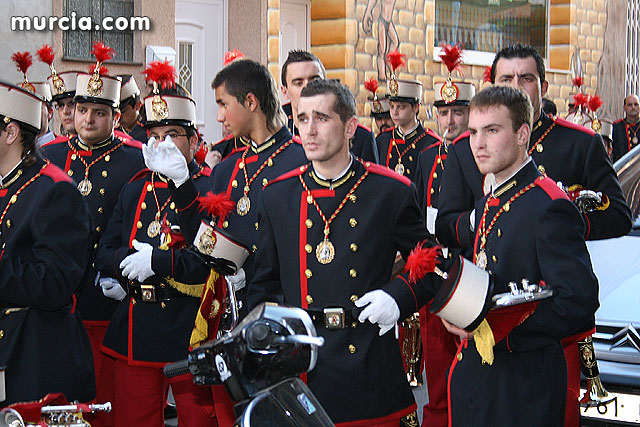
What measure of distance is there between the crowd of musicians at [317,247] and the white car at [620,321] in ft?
1.21

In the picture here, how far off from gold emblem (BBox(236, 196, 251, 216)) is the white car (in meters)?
1.71

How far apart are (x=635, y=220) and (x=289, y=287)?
2.96 meters

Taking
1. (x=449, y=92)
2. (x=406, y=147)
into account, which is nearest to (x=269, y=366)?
(x=449, y=92)

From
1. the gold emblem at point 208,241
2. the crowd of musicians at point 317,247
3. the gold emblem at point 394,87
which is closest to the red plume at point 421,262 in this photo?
the crowd of musicians at point 317,247

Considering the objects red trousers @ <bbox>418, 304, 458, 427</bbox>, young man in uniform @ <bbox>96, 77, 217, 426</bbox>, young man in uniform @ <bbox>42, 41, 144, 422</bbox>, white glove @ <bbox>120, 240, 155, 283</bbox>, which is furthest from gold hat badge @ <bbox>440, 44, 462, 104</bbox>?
white glove @ <bbox>120, 240, 155, 283</bbox>

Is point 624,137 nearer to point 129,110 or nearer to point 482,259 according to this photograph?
point 129,110

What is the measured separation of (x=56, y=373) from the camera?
11.7 ft

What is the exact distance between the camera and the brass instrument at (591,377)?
13.6 ft

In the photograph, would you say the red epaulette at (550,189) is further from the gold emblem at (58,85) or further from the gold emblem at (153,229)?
the gold emblem at (58,85)

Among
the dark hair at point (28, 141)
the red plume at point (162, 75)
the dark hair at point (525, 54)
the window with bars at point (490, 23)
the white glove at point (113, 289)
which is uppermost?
the window with bars at point (490, 23)

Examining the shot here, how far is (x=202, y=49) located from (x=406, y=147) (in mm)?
3470

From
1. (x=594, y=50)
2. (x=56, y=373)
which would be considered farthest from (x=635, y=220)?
(x=594, y=50)

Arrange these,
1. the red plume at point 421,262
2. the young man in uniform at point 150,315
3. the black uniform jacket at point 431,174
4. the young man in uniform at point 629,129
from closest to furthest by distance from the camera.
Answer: the red plume at point 421,262
the young man in uniform at point 150,315
the black uniform jacket at point 431,174
the young man in uniform at point 629,129

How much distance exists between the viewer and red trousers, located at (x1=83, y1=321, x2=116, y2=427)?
4.99 metres
